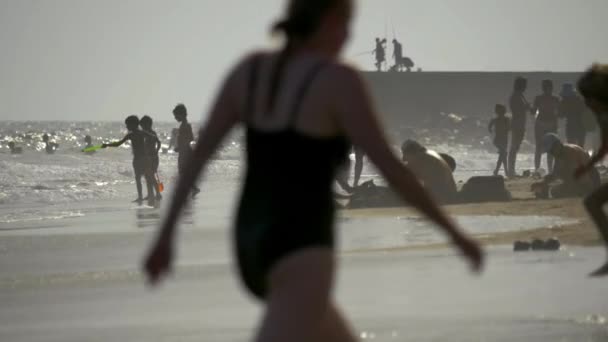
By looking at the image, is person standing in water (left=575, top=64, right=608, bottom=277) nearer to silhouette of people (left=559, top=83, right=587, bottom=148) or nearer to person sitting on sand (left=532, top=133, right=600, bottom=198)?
person sitting on sand (left=532, top=133, right=600, bottom=198)

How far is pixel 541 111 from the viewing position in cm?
2278

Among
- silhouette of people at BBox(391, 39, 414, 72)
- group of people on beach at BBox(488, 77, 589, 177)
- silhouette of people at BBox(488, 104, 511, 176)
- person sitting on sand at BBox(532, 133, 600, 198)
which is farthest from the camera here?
silhouette of people at BBox(391, 39, 414, 72)

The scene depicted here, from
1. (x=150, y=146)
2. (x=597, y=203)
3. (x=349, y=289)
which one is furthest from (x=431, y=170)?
(x=597, y=203)

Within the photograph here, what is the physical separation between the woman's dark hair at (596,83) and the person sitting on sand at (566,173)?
794 cm

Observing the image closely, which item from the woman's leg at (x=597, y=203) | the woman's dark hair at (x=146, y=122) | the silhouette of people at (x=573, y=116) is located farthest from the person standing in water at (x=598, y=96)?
the woman's dark hair at (x=146, y=122)

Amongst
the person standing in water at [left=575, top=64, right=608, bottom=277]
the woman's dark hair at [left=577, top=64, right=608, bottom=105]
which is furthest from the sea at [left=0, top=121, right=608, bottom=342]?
the woman's dark hair at [left=577, top=64, right=608, bottom=105]

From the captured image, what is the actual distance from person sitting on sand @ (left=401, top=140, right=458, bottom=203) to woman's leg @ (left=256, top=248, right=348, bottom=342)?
40.3ft

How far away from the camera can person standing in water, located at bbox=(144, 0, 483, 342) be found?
3.66 metres

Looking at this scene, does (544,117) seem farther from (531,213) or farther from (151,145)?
(531,213)

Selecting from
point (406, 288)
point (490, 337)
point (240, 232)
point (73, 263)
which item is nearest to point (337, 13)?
point (240, 232)

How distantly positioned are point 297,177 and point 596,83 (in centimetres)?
346

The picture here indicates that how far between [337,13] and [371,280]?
4907 mm

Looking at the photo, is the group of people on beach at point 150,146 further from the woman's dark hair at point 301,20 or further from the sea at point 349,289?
the woman's dark hair at point 301,20

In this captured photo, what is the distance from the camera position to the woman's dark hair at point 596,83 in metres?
6.79
